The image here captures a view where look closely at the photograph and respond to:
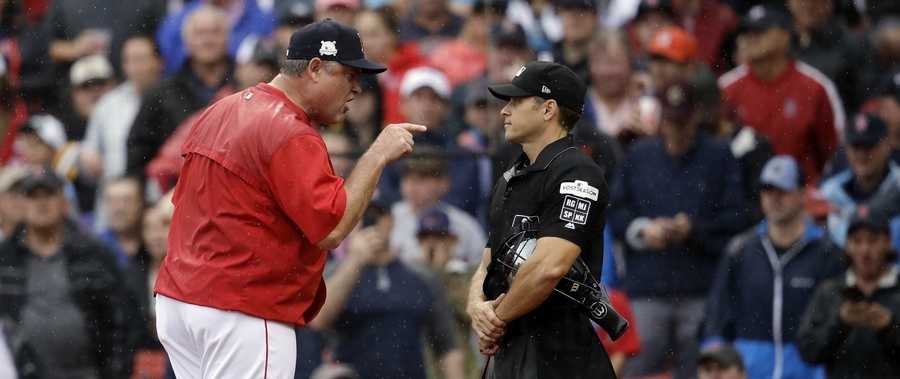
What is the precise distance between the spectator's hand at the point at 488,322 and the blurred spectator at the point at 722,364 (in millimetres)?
2995

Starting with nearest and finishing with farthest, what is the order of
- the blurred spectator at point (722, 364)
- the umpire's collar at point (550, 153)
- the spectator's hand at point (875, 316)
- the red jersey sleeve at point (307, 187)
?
the red jersey sleeve at point (307, 187) < the umpire's collar at point (550, 153) < the spectator's hand at point (875, 316) < the blurred spectator at point (722, 364)

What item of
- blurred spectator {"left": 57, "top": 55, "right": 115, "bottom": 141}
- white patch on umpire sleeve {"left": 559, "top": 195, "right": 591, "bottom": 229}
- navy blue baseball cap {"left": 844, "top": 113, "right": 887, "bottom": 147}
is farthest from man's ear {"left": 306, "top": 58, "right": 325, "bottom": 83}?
blurred spectator {"left": 57, "top": 55, "right": 115, "bottom": 141}

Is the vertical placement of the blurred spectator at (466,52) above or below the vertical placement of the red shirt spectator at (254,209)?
below

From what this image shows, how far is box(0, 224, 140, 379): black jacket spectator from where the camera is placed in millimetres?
10016

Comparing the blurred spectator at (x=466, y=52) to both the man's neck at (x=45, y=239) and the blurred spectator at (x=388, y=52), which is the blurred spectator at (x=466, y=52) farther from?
the man's neck at (x=45, y=239)

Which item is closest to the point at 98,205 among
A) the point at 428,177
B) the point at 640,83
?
the point at 428,177

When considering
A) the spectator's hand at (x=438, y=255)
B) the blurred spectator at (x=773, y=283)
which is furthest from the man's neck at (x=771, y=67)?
the spectator's hand at (x=438, y=255)

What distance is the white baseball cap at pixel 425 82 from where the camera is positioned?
1031 centimetres

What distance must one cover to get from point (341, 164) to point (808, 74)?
3.30 metres

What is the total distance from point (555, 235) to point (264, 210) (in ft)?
3.73

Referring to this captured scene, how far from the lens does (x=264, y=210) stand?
6.20m

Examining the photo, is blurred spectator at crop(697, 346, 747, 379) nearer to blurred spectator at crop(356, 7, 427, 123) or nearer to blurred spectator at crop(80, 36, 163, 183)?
blurred spectator at crop(356, 7, 427, 123)

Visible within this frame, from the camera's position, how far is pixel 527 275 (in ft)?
19.9

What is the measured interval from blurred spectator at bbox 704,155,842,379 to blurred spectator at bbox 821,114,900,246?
473 millimetres
